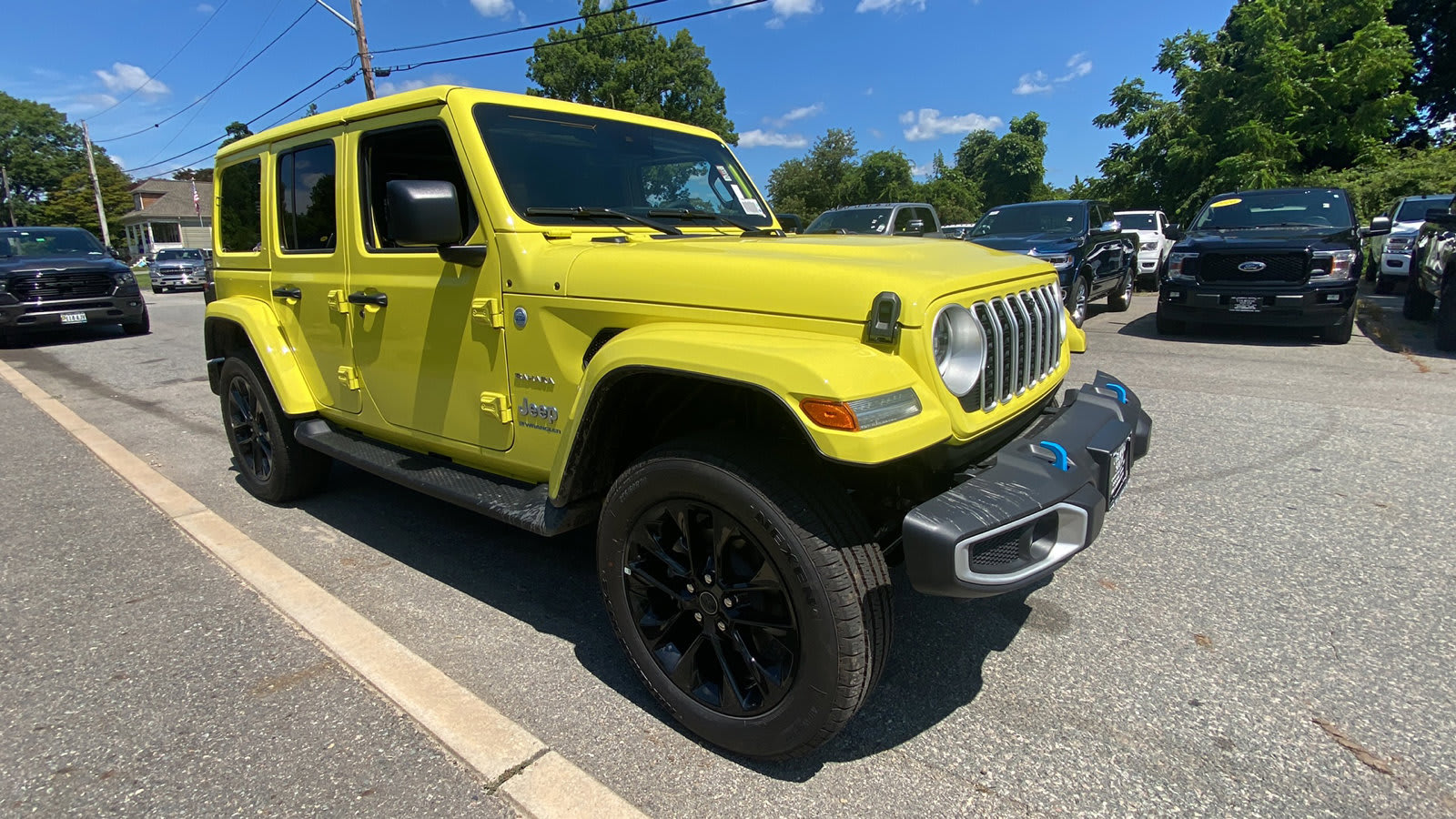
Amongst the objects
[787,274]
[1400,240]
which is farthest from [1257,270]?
[787,274]

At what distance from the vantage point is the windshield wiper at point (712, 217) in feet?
10.6

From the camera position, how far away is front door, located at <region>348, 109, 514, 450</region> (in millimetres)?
2832

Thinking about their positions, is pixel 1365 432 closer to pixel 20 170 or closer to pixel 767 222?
pixel 767 222

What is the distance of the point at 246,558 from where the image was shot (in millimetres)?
3623

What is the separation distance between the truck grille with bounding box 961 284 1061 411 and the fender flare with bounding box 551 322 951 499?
0.30 meters

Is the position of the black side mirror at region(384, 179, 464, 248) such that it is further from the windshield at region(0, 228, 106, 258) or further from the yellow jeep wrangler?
the windshield at region(0, 228, 106, 258)

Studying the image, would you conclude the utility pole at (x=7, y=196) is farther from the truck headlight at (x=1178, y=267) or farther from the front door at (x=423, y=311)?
the truck headlight at (x=1178, y=267)

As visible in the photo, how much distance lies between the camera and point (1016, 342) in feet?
7.92

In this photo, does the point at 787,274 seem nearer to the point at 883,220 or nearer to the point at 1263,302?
the point at 1263,302

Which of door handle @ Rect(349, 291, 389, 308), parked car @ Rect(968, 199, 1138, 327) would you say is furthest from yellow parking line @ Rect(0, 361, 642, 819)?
parked car @ Rect(968, 199, 1138, 327)

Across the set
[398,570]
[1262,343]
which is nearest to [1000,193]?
[1262,343]

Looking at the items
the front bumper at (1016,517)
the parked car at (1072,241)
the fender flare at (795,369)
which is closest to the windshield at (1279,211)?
the parked car at (1072,241)

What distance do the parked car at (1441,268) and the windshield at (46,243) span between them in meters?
18.1

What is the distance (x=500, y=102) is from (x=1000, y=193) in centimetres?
5611
